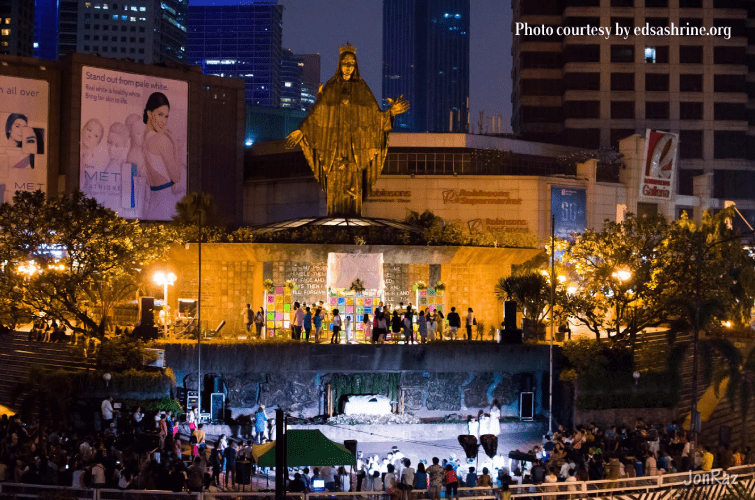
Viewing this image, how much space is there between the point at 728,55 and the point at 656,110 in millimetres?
7378

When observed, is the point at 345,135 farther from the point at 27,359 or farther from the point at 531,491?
the point at 531,491

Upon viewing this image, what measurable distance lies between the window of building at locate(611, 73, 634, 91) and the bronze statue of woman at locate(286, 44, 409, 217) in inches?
1710

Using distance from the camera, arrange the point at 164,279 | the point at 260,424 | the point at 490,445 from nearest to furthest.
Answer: the point at 490,445 < the point at 260,424 < the point at 164,279

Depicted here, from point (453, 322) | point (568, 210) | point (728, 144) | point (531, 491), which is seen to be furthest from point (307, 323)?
point (728, 144)

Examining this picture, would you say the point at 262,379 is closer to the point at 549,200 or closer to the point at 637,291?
the point at 637,291

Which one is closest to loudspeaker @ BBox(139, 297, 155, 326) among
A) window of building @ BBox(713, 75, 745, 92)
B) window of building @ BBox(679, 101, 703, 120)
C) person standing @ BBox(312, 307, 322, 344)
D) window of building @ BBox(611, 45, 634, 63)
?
person standing @ BBox(312, 307, 322, 344)

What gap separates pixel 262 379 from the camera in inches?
1415

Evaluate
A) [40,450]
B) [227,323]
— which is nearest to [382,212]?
[227,323]

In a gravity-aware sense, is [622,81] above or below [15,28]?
below

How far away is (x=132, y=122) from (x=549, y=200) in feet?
81.6

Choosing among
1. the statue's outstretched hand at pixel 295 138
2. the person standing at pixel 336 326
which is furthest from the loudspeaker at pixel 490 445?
the statue's outstretched hand at pixel 295 138

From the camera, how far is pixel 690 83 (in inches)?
3265

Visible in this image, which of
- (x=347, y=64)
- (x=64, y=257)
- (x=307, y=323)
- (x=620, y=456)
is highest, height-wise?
(x=347, y=64)

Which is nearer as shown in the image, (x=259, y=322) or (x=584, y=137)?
(x=259, y=322)
